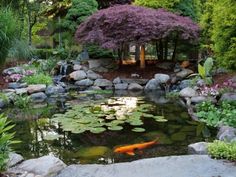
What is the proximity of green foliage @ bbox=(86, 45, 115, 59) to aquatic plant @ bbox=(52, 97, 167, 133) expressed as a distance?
539 centimetres

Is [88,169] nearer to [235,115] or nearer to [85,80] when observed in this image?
[235,115]

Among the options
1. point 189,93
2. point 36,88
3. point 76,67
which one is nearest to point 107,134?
point 189,93

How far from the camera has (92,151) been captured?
5730 millimetres

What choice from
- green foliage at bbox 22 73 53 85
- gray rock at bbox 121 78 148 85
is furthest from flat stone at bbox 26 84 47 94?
gray rock at bbox 121 78 148 85

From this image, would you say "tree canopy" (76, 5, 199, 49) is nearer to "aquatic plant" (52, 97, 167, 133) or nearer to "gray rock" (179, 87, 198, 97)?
"gray rock" (179, 87, 198, 97)

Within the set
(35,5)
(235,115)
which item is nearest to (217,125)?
(235,115)

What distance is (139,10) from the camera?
12672 mm

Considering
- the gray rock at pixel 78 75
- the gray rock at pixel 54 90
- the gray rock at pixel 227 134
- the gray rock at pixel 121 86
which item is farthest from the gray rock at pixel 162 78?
the gray rock at pixel 227 134

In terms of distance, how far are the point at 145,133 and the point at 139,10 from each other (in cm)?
704

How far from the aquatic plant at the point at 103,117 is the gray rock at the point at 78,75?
3686mm

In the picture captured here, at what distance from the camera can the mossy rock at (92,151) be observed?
18.3 feet

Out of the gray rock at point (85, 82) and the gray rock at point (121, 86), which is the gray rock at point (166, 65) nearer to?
the gray rock at point (121, 86)

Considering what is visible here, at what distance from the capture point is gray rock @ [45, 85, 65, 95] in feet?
35.7

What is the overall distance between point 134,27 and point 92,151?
24.1 ft
